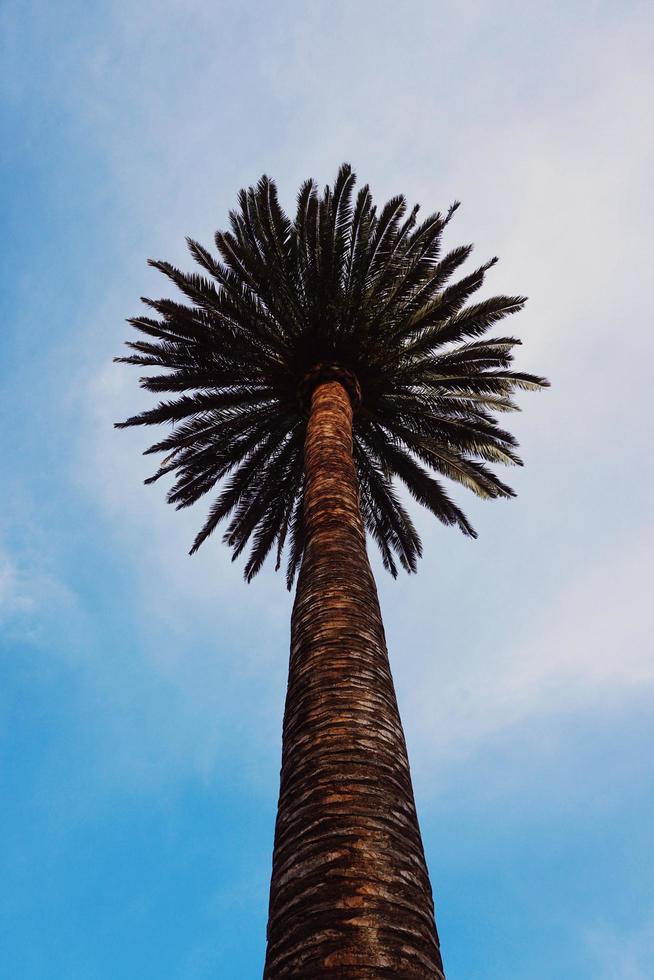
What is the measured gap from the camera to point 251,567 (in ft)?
43.9

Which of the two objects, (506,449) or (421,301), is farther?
(506,449)

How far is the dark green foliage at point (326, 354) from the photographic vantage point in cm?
1033

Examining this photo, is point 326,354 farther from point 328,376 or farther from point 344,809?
point 344,809

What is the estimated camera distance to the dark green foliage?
33.9ft

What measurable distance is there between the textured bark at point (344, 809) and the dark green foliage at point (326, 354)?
5439 millimetres

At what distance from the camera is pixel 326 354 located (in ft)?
32.8

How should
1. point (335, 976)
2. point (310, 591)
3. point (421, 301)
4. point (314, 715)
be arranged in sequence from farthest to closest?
1. point (421, 301)
2. point (310, 591)
3. point (314, 715)
4. point (335, 976)

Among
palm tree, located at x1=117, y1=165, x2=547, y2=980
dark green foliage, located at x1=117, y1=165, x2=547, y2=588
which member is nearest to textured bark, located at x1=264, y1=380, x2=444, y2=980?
palm tree, located at x1=117, y1=165, x2=547, y2=980

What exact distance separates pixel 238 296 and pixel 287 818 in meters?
8.76

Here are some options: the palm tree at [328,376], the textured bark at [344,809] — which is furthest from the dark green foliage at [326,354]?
the textured bark at [344,809]

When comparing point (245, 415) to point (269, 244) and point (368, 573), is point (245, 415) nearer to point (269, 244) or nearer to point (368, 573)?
point (269, 244)

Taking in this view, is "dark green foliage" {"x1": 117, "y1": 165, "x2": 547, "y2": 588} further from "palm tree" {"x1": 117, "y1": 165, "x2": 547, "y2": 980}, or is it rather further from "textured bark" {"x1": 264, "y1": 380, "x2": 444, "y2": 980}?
"textured bark" {"x1": 264, "y1": 380, "x2": 444, "y2": 980}

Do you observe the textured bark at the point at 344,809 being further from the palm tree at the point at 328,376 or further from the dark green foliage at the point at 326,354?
the dark green foliage at the point at 326,354

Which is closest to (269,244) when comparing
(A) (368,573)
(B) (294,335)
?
(B) (294,335)
